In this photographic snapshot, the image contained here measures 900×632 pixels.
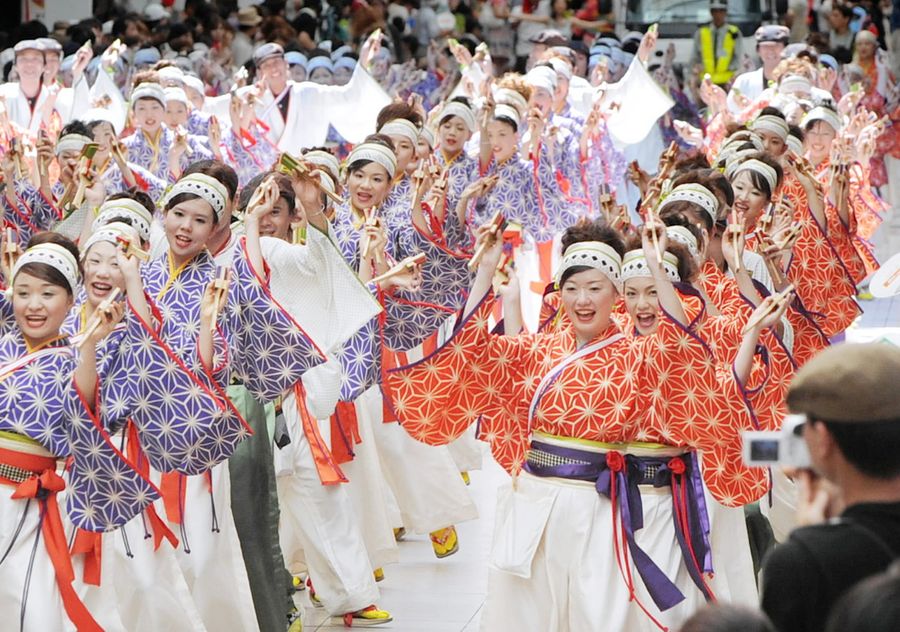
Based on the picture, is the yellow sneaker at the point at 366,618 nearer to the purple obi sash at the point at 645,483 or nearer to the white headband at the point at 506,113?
the purple obi sash at the point at 645,483

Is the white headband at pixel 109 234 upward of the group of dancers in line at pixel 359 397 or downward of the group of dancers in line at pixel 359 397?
upward

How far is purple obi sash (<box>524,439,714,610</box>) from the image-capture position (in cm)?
479

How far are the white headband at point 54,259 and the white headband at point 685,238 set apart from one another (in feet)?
6.09

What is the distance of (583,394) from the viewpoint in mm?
4777

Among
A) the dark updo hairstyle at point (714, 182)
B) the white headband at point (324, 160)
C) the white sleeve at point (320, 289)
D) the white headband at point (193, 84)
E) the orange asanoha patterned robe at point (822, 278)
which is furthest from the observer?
the white headband at point (193, 84)

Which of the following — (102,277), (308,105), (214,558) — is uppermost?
(102,277)

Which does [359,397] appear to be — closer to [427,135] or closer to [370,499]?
[370,499]

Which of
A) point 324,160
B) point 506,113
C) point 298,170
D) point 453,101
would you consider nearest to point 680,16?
point 506,113

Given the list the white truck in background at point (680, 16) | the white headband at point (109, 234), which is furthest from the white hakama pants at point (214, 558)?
the white truck in background at point (680, 16)

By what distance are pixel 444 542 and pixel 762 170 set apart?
2081mm

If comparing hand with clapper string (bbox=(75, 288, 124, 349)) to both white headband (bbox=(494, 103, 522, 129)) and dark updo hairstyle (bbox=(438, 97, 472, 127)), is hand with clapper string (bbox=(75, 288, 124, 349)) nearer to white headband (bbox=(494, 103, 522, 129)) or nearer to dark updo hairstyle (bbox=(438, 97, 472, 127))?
dark updo hairstyle (bbox=(438, 97, 472, 127))

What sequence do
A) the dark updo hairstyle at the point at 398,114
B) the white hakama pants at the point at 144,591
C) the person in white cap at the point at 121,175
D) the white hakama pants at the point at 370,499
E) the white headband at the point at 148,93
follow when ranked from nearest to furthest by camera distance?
the white hakama pants at the point at 144,591, the white hakama pants at the point at 370,499, the person in white cap at the point at 121,175, the dark updo hairstyle at the point at 398,114, the white headband at the point at 148,93

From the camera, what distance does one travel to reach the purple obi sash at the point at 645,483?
4785mm

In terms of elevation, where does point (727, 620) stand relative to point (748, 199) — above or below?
above
